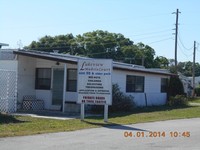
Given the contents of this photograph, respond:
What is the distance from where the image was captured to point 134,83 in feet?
92.2

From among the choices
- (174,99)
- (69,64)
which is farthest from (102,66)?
(174,99)

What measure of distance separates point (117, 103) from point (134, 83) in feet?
16.2

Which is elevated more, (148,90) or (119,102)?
(148,90)

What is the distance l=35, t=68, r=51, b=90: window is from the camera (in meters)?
24.6

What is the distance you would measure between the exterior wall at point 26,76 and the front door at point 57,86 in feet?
4.83

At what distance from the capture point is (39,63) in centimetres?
2488

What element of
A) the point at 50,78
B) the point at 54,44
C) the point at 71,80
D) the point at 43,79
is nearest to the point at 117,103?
the point at 71,80

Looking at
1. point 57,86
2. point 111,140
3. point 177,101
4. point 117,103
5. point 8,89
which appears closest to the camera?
point 111,140

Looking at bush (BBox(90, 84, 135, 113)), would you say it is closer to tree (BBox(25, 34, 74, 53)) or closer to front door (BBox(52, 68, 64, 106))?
front door (BBox(52, 68, 64, 106))

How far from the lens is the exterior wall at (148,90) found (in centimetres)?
2612

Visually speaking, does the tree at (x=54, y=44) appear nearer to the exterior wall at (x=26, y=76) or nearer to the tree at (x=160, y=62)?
the tree at (x=160, y=62)

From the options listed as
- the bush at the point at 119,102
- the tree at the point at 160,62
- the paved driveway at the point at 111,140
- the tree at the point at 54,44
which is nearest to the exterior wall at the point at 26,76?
the bush at the point at 119,102

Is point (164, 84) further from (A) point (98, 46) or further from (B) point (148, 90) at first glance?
(A) point (98, 46)

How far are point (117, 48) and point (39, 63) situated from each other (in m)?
55.5
